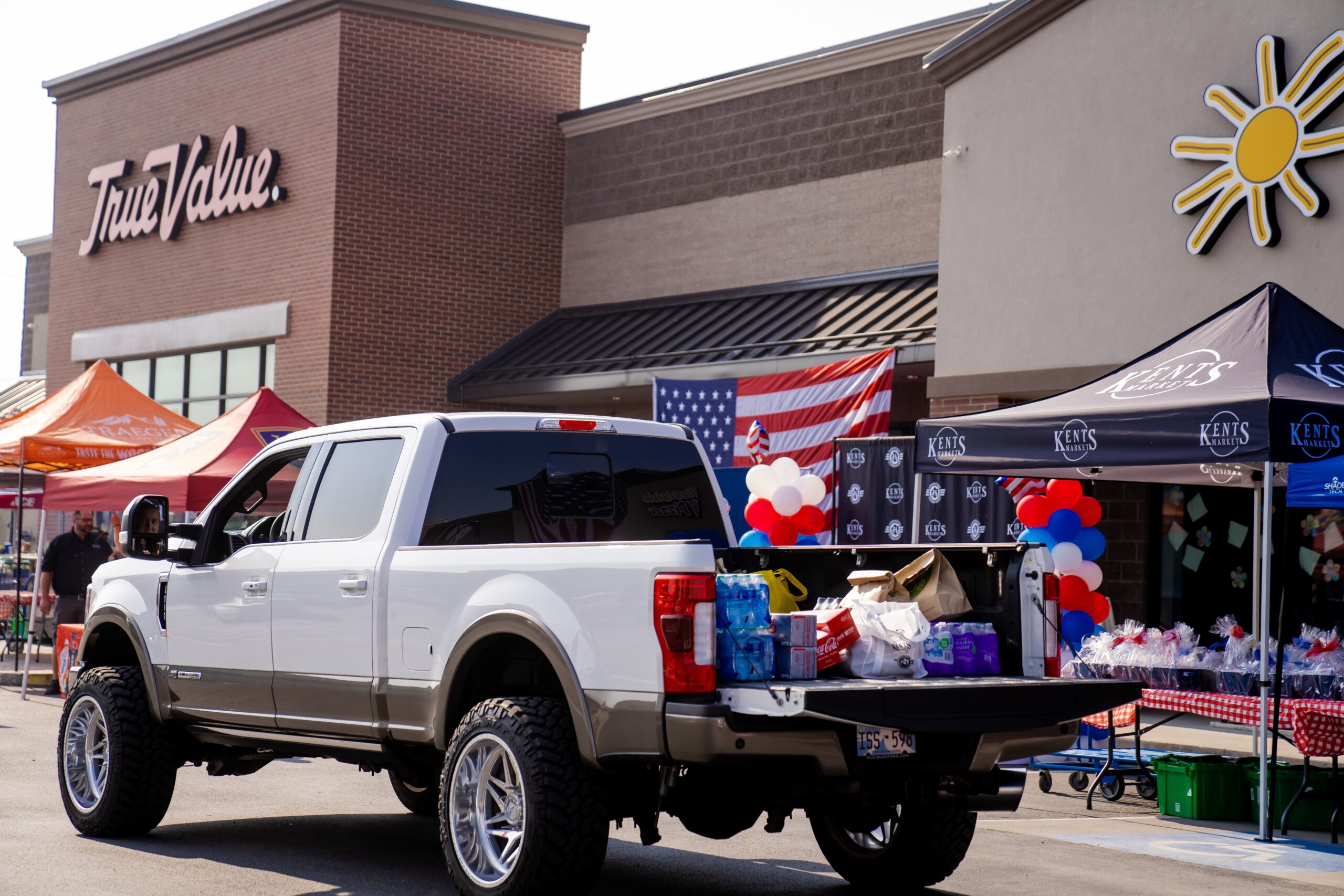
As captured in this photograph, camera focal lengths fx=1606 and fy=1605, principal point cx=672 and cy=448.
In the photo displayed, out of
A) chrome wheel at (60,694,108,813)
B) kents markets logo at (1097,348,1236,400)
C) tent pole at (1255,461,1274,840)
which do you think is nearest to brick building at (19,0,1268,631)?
kents markets logo at (1097,348,1236,400)

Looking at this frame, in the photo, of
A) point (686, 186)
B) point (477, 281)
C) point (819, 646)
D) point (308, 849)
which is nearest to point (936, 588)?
point (819, 646)

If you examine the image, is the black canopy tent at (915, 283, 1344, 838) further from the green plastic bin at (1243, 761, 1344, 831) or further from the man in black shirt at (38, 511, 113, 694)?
the man in black shirt at (38, 511, 113, 694)

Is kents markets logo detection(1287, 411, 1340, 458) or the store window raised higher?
the store window

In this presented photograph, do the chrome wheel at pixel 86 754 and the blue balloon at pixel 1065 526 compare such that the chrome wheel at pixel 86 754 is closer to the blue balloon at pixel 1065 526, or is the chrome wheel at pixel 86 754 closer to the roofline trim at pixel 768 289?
the blue balloon at pixel 1065 526

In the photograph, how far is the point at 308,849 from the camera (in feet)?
27.3

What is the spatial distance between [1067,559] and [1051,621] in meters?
5.94

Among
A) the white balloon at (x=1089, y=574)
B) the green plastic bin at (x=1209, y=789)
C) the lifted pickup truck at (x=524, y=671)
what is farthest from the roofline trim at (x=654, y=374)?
the lifted pickup truck at (x=524, y=671)

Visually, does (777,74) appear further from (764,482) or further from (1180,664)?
(1180,664)

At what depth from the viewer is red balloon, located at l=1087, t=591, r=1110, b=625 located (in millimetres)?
12766

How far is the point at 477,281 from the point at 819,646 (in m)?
19.1

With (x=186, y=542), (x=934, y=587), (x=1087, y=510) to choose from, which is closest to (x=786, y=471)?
(x=1087, y=510)

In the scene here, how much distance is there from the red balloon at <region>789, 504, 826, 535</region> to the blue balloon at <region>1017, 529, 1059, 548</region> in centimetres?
177

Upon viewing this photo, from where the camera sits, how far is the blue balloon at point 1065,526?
512 inches

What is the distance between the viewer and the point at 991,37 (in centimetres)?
1623
